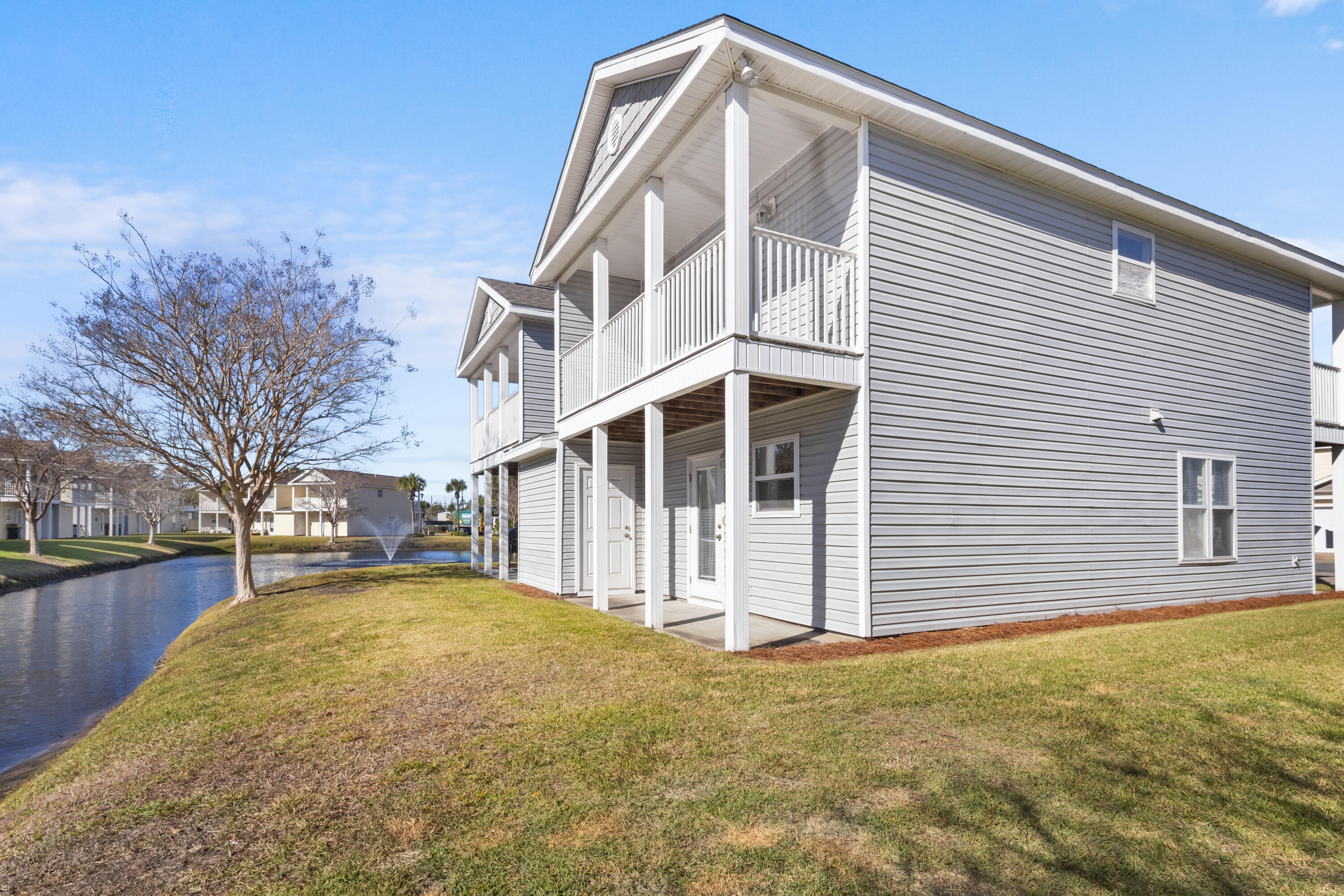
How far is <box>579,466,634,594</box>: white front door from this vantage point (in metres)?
13.2

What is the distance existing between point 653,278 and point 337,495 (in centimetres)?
4132

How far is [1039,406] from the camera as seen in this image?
9258 millimetres

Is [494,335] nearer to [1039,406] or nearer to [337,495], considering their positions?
[1039,406]

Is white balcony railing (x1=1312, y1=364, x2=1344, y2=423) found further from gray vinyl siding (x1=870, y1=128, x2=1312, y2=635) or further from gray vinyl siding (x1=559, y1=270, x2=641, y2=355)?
gray vinyl siding (x1=559, y1=270, x2=641, y2=355)

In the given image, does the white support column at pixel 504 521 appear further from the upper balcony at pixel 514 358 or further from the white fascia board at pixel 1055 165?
the white fascia board at pixel 1055 165

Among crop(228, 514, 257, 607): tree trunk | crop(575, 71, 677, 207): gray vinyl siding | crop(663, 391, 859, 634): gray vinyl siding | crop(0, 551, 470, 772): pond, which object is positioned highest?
crop(575, 71, 677, 207): gray vinyl siding

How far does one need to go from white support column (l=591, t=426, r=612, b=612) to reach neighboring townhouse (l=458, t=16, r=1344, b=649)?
50mm

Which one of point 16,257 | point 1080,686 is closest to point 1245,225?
point 1080,686

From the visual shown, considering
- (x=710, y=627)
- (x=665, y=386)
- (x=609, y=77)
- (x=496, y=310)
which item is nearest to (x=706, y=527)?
(x=710, y=627)

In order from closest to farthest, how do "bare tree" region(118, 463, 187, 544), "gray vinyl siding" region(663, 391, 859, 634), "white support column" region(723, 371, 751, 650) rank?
"white support column" region(723, 371, 751, 650) → "gray vinyl siding" region(663, 391, 859, 634) → "bare tree" region(118, 463, 187, 544)

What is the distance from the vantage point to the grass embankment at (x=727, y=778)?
3.14 metres

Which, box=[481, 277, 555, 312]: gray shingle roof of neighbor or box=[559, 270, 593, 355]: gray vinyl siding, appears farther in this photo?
box=[481, 277, 555, 312]: gray shingle roof of neighbor

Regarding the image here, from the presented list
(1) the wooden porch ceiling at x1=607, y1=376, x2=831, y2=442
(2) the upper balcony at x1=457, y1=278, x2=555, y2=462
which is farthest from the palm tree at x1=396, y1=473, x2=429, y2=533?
(1) the wooden porch ceiling at x1=607, y1=376, x2=831, y2=442

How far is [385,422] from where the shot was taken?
60.1 ft
